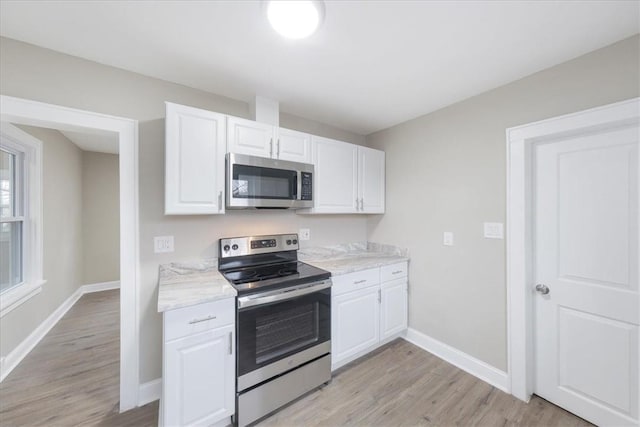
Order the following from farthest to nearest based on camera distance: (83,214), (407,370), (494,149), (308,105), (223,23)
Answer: (83,214) < (308,105) < (407,370) < (494,149) < (223,23)

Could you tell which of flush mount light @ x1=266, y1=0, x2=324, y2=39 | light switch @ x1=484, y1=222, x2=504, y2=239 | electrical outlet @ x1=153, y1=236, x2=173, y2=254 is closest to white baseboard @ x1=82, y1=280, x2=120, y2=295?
electrical outlet @ x1=153, y1=236, x2=173, y2=254

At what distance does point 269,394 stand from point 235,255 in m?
1.08

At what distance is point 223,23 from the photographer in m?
1.41

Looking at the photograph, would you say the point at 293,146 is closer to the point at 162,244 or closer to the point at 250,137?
the point at 250,137

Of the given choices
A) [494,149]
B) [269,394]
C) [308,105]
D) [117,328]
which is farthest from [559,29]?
[117,328]

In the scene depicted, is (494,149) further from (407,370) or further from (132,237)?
(132,237)

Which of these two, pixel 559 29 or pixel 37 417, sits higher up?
pixel 559 29

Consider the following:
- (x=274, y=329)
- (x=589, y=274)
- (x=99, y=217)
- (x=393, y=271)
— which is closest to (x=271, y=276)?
(x=274, y=329)

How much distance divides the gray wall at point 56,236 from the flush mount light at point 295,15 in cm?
319

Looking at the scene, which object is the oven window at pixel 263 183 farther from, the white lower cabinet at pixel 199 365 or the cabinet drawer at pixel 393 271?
the cabinet drawer at pixel 393 271

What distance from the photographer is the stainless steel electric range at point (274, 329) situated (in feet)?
5.41

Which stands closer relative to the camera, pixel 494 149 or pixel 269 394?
pixel 269 394

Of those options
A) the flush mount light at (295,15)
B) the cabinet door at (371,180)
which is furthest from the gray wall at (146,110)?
the flush mount light at (295,15)

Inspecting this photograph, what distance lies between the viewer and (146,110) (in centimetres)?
192
